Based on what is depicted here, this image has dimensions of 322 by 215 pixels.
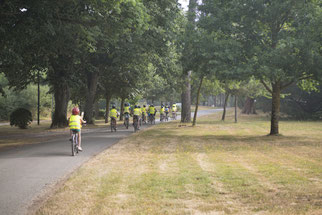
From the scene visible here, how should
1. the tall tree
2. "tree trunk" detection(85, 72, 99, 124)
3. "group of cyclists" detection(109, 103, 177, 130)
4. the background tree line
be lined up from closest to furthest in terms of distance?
the background tree line → the tall tree → "group of cyclists" detection(109, 103, 177, 130) → "tree trunk" detection(85, 72, 99, 124)

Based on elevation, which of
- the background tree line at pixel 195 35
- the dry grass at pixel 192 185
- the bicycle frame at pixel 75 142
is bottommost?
the dry grass at pixel 192 185

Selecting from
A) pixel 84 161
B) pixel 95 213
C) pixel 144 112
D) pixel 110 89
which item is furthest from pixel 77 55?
pixel 95 213

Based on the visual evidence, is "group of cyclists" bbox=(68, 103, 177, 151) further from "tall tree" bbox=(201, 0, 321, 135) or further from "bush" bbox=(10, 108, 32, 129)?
"bush" bbox=(10, 108, 32, 129)

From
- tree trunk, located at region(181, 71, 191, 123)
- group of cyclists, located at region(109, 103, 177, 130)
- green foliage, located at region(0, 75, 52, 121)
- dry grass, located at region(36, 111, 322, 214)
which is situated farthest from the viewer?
green foliage, located at region(0, 75, 52, 121)

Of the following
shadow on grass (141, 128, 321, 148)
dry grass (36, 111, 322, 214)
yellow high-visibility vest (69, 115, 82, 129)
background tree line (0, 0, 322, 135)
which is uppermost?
background tree line (0, 0, 322, 135)

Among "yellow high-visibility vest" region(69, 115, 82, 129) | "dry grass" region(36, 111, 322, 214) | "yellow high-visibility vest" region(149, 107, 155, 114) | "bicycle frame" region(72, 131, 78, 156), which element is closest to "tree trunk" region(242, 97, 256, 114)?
"yellow high-visibility vest" region(149, 107, 155, 114)

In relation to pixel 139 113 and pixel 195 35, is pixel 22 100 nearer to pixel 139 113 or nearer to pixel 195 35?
pixel 139 113

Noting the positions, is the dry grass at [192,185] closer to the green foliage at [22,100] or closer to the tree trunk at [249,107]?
the green foliage at [22,100]

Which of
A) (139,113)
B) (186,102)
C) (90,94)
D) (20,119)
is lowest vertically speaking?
(20,119)

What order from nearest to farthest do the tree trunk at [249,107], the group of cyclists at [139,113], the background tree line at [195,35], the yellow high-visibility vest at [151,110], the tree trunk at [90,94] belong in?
1. the background tree line at [195,35]
2. the group of cyclists at [139,113]
3. the yellow high-visibility vest at [151,110]
4. the tree trunk at [90,94]
5. the tree trunk at [249,107]

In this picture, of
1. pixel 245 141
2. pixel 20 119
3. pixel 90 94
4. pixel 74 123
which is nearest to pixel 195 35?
pixel 245 141

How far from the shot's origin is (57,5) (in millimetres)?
14859

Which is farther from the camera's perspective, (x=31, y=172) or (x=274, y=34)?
(x=274, y=34)

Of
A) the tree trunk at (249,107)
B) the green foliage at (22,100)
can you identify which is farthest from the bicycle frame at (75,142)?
the tree trunk at (249,107)
